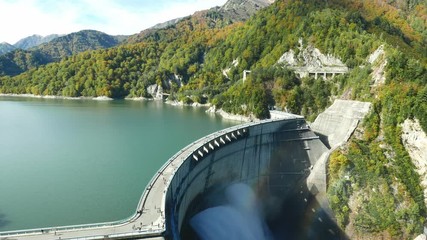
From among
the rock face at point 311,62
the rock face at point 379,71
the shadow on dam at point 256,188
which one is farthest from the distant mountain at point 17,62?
the rock face at point 379,71

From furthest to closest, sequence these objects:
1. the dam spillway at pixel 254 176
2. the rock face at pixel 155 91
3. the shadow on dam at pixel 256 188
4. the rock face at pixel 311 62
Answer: the rock face at pixel 155 91
the rock face at pixel 311 62
the shadow on dam at pixel 256 188
the dam spillway at pixel 254 176

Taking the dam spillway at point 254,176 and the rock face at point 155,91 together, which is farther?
the rock face at point 155,91

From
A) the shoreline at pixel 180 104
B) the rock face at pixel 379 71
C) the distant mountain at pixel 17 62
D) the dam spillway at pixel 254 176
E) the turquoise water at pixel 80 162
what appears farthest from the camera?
the distant mountain at pixel 17 62

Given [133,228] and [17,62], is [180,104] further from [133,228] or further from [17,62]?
[17,62]

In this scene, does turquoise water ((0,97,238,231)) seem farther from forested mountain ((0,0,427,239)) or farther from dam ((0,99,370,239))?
forested mountain ((0,0,427,239))

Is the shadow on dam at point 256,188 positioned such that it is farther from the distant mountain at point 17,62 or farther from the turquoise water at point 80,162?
the distant mountain at point 17,62

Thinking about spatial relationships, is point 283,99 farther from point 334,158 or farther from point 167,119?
point 334,158

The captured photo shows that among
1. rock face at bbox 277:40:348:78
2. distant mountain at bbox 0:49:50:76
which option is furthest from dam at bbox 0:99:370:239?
distant mountain at bbox 0:49:50:76
